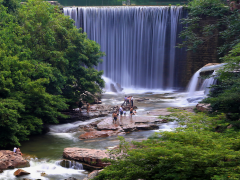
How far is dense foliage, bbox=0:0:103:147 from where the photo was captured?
1695cm

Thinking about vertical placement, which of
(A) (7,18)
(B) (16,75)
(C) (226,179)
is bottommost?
(C) (226,179)

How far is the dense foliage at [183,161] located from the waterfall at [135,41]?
1266 inches

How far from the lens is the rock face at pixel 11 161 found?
1367 centimetres

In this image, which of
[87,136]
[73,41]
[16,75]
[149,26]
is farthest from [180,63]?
[16,75]

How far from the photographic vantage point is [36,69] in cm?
1967

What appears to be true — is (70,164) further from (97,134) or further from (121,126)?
(121,126)

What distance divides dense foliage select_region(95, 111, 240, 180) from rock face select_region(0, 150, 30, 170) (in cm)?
693

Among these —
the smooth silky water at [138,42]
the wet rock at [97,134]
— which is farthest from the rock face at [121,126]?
the smooth silky water at [138,42]

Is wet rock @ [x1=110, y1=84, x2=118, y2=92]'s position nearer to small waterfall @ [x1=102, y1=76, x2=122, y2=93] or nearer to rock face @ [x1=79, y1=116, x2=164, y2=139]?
small waterfall @ [x1=102, y1=76, x2=122, y2=93]

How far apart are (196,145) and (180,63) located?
32.7 meters

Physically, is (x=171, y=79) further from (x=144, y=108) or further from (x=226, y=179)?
(x=226, y=179)

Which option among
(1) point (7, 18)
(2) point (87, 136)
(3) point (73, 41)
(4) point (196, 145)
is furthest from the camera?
(3) point (73, 41)

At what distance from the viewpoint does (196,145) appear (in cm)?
816

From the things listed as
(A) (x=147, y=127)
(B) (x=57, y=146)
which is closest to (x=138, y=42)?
(A) (x=147, y=127)
